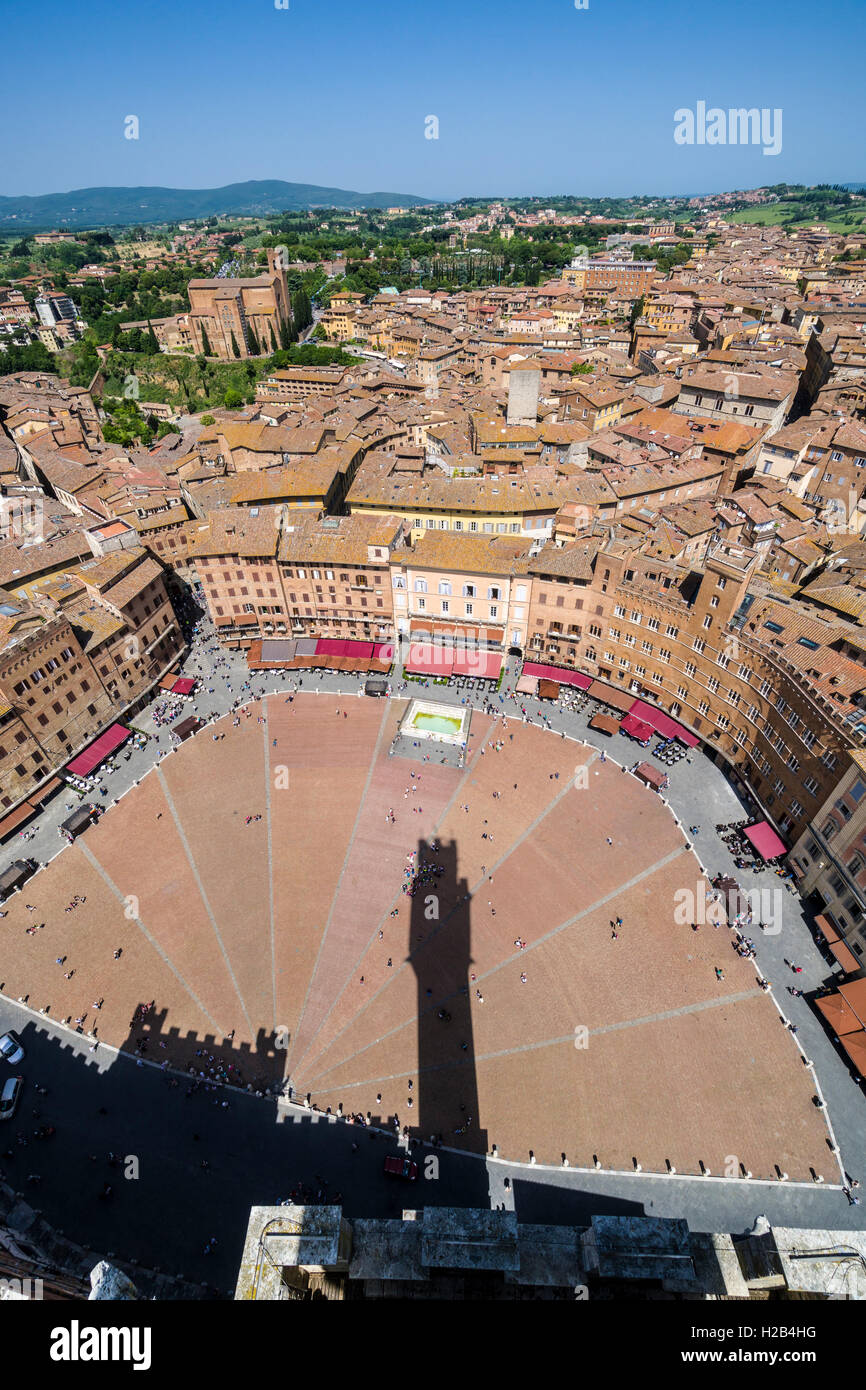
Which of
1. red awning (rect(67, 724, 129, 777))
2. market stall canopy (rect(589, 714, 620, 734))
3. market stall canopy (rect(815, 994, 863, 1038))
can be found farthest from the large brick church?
market stall canopy (rect(815, 994, 863, 1038))

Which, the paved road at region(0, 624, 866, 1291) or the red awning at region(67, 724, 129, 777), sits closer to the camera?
the paved road at region(0, 624, 866, 1291)

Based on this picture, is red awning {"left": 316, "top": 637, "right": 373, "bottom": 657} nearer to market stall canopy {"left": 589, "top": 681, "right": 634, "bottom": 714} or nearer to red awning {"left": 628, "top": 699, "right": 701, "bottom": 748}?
market stall canopy {"left": 589, "top": 681, "right": 634, "bottom": 714}

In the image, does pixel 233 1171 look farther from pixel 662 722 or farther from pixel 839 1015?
pixel 662 722

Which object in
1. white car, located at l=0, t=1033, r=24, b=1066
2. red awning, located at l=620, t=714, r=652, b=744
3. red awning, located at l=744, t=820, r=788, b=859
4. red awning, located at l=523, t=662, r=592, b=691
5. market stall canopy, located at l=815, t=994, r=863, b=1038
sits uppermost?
red awning, located at l=523, t=662, r=592, b=691

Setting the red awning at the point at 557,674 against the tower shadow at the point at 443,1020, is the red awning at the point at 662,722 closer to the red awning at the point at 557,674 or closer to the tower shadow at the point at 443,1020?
the red awning at the point at 557,674

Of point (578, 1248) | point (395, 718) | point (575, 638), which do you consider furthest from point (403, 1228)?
point (575, 638)

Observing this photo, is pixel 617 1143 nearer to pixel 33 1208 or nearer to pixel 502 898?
pixel 502 898

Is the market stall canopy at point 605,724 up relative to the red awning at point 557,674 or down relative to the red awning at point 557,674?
down

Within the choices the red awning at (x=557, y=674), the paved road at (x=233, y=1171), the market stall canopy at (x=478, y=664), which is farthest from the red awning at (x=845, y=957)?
the market stall canopy at (x=478, y=664)
